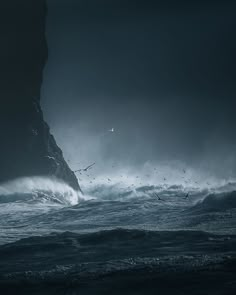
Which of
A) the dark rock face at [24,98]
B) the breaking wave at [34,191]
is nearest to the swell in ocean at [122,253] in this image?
the breaking wave at [34,191]

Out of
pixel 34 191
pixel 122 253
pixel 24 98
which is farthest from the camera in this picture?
pixel 24 98

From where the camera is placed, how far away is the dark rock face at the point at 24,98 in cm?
10944

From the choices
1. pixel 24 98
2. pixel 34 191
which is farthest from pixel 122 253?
pixel 24 98

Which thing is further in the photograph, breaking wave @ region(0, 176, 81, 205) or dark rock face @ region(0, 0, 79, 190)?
dark rock face @ region(0, 0, 79, 190)

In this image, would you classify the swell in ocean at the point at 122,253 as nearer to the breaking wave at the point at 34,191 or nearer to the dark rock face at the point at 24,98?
the breaking wave at the point at 34,191

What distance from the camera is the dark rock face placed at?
359 ft

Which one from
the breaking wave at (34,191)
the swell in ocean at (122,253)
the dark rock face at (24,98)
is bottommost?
the swell in ocean at (122,253)

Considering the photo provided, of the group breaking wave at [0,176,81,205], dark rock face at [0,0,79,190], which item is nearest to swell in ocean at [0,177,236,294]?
breaking wave at [0,176,81,205]

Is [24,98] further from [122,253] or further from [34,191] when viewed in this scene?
[122,253]

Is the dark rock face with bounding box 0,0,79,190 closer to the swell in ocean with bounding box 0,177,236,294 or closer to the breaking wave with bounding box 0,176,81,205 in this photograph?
the breaking wave with bounding box 0,176,81,205

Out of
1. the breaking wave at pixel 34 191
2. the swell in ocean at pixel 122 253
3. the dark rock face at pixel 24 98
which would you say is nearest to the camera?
the swell in ocean at pixel 122 253

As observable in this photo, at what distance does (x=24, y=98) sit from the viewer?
115 metres

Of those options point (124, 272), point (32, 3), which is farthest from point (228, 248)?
point (32, 3)

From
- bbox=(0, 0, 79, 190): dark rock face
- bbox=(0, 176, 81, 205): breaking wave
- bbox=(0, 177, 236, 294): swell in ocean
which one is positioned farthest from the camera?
bbox=(0, 0, 79, 190): dark rock face
